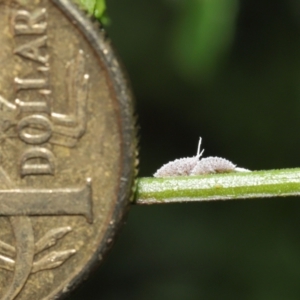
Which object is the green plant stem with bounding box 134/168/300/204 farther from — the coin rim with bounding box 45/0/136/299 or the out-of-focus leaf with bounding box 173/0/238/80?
the out-of-focus leaf with bounding box 173/0/238/80

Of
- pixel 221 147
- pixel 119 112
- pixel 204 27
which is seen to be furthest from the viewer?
pixel 221 147

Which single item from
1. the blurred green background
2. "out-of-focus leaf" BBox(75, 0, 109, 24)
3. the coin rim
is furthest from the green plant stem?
the blurred green background

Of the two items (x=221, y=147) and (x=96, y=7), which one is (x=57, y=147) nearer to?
(x=96, y=7)

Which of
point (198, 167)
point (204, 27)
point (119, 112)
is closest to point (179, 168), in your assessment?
point (198, 167)

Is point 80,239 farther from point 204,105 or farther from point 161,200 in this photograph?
point 204,105

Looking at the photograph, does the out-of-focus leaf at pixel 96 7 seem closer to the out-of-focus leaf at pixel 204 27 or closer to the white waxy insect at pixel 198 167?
the white waxy insect at pixel 198 167

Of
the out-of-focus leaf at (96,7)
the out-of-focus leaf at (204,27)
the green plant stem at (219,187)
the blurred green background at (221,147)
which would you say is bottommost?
the blurred green background at (221,147)

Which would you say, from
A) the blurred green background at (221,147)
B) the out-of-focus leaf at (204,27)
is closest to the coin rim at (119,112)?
the out-of-focus leaf at (204,27)
